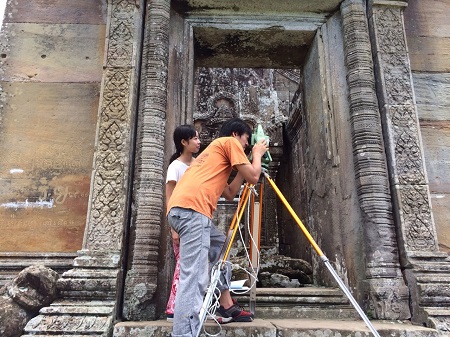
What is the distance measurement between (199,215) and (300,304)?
182 cm

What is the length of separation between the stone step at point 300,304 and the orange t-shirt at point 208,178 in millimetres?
1512

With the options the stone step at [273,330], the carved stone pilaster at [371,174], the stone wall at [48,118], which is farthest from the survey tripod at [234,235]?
the stone wall at [48,118]

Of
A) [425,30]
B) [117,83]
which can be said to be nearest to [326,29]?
[425,30]

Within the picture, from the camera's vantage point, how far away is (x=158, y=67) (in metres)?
4.38

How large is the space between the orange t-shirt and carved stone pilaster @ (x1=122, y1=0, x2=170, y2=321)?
976 mm

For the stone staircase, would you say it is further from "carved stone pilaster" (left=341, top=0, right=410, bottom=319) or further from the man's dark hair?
the man's dark hair

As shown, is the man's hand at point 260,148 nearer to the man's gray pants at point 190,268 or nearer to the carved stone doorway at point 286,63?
the man's gray pants at point 190,268

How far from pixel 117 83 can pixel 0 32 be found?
1938 mm

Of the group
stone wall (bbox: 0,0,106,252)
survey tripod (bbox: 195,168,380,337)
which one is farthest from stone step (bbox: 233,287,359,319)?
stone wall (bbox: 0,0,106,252)

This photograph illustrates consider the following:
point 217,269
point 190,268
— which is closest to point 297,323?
point 217,269

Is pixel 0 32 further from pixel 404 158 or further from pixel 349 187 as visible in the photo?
pixel 404 158

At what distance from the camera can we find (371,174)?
13.5 ft

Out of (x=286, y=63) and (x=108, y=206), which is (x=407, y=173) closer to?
(x=286, y=63)

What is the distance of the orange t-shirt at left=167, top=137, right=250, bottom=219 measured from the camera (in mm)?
2854
